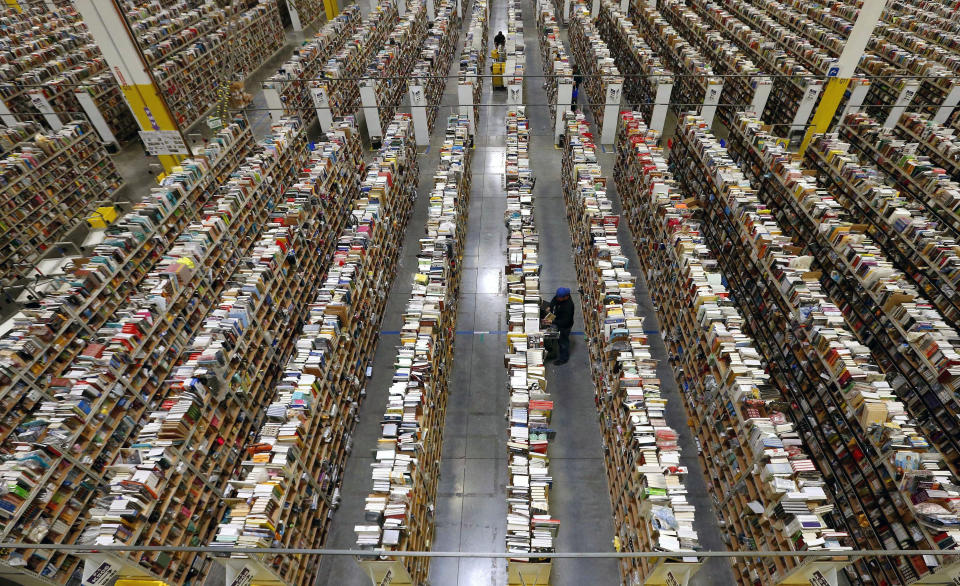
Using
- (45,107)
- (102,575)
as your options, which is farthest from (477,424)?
(45,107)

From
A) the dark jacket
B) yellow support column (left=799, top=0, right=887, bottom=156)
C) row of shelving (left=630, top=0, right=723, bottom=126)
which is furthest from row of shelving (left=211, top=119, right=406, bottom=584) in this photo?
yellow support column (left=799, top=0, right=887, bottom=156)

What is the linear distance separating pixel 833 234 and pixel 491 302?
273 inches

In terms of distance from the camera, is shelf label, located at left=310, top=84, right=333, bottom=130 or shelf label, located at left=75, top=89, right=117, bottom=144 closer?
shelf label, located at left=75, top=89, right=117, bottom=144

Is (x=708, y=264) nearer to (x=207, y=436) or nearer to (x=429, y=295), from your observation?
(x=429, y=295)

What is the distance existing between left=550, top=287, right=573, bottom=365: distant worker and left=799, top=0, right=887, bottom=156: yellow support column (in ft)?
35.9

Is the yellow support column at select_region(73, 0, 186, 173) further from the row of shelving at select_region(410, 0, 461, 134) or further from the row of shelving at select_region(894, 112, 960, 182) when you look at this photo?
the row of shelving at select_region(894, 112, 960, 182)

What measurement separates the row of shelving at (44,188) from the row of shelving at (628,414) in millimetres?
13470

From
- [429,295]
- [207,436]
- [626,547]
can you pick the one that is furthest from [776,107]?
[207,436]

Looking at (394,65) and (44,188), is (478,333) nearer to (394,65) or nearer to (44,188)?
(44,188)

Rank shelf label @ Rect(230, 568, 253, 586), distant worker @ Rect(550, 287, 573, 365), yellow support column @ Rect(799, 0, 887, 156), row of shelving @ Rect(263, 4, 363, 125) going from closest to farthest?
shelf label @ Rect(230, 568, 253, 586), distant worker @ Rect(550, 287, 573, 365), yellow support column @ Rect(799, 0, 887, 156), row of shelving @ Rect(263, 4, 363, 125)

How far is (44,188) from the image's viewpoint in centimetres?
1259

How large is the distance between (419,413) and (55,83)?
1887cm

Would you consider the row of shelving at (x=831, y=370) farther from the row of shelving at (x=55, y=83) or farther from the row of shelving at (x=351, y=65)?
the row of shelving at (x=55, y=83)

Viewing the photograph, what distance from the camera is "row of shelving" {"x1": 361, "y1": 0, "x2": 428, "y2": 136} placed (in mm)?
16688
